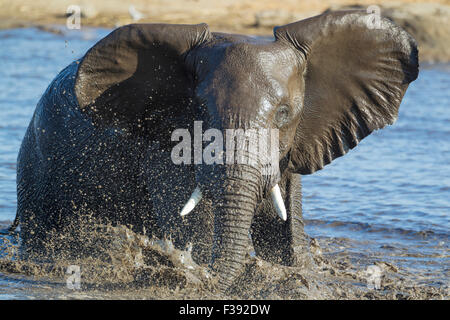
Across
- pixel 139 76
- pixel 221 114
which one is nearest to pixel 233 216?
pixel 221 114

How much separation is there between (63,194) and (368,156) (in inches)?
247

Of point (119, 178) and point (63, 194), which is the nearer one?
point (119, 178)

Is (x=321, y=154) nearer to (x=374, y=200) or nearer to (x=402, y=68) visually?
(x=402, y=68)

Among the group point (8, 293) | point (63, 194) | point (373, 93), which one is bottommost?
point (8, 293)

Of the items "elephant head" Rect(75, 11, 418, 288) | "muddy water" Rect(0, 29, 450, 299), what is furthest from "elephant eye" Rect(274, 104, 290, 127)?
"muddy water" Rect(0, 29, 450, 299)

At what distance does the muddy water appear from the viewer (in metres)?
6.48

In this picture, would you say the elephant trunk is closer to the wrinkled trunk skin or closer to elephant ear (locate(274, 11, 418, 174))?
the wrinkled trunk skin

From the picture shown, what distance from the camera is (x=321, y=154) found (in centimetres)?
642

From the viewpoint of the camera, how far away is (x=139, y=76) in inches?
239

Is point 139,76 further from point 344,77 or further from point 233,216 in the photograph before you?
point 344,77

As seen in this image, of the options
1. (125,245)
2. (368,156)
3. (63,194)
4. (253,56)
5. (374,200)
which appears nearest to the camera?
(253,56)

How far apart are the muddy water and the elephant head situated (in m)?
0.71

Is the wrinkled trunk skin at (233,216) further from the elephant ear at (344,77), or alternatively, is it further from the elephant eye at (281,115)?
the elephant ear at (344,77)

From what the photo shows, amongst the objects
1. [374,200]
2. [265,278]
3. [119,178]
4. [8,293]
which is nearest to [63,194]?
[119,178]
